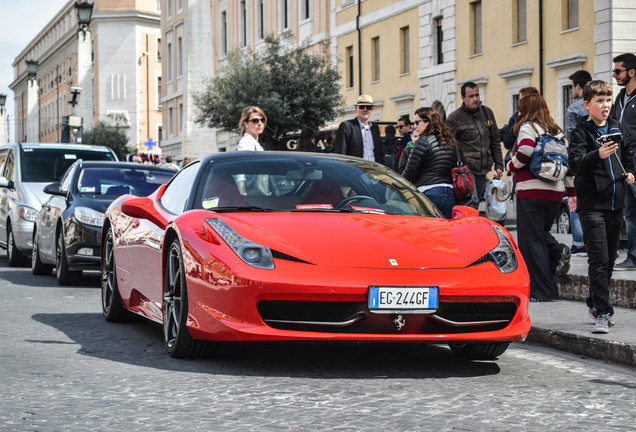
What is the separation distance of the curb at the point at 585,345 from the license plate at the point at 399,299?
1633 mm

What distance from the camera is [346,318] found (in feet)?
21.0

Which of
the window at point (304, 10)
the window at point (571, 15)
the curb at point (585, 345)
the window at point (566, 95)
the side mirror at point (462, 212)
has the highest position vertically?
the window at point (304, 10)

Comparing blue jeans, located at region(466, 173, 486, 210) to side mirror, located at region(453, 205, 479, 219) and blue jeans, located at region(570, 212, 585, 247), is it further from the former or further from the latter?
side mirror, located at region(453, 205, 479, 219)

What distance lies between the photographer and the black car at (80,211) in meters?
13.1

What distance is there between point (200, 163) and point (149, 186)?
6.19 meters

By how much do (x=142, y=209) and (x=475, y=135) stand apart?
5.32m

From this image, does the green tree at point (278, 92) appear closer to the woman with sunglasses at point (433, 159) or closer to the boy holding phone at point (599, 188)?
the woman with sunglasses at point (433, 159)

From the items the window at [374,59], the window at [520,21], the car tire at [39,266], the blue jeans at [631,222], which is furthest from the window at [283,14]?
the blue jeans at [631,222]

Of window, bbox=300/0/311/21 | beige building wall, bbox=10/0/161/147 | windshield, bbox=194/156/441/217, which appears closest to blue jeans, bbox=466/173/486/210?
windshield, bbox=194/156/441/217

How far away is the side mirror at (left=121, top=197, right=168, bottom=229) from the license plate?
210 centimetres

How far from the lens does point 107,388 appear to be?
6090mm

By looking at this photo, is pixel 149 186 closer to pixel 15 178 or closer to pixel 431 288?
pixel 15 178

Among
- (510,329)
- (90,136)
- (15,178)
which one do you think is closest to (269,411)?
(510,329)

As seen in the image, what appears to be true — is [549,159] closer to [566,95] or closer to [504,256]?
[504,256]
